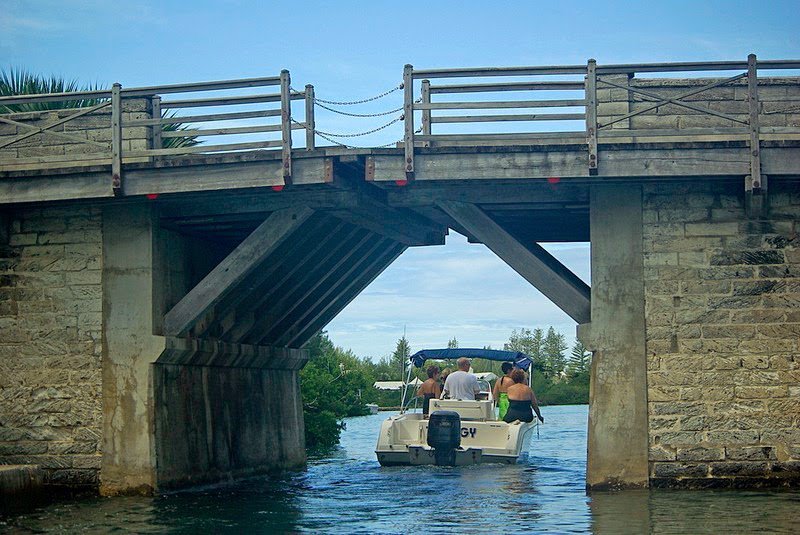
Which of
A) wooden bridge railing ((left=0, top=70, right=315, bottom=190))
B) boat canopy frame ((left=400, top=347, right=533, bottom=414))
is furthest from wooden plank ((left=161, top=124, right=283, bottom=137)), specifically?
boat canopy frame ((left=400, top=347, right=533, bottom=414))

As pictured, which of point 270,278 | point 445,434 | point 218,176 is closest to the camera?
point 218,176

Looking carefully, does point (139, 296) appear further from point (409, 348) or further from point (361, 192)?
point (409, 348)

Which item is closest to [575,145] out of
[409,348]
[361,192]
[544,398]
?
[361,192]

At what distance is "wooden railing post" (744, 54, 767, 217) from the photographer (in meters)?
15.1

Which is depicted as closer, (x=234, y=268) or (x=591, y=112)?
(x=591, y=112)

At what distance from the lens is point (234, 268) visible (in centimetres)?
1688

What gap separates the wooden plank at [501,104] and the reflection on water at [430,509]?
476 centimetres

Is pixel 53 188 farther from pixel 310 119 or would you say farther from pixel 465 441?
pixel 465 441

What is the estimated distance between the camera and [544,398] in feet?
249

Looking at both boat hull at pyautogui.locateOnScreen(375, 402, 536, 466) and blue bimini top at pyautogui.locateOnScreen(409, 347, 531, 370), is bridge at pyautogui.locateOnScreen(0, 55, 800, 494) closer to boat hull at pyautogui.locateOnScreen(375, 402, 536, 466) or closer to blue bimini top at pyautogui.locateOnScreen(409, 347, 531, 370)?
boat hull at pyautogui.locateOnScreen(375, 402, 536, 466)

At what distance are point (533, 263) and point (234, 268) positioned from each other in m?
A: 3.94

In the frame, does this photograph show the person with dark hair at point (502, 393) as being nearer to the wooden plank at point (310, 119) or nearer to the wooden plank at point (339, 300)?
the wooden plank at point (339, 300)

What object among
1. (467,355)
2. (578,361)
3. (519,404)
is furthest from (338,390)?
(578,361)

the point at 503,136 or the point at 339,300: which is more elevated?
the point at 503,136
